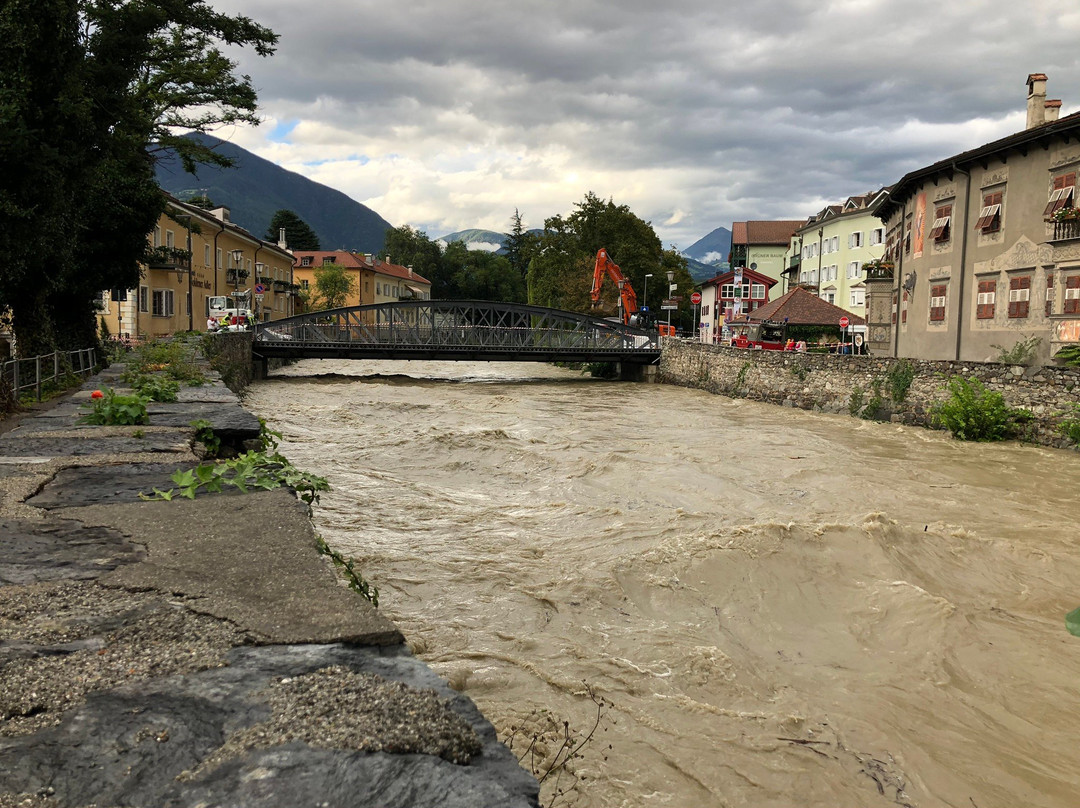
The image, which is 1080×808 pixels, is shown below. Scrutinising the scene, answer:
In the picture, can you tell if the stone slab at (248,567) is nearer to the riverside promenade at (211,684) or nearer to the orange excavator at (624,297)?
the riverside promenade at (211,684)

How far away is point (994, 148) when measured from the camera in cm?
2208

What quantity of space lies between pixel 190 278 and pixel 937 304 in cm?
3299

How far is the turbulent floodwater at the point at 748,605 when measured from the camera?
180 inches

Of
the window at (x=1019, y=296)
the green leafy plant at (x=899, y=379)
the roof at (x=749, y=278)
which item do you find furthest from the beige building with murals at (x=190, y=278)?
the roof at (x=749, y=278)

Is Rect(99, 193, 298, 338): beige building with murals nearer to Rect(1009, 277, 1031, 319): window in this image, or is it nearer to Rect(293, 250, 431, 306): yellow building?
Rect(293, 250, 431, 306): yellow building

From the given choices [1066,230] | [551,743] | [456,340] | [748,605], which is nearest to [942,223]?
[1066,230]

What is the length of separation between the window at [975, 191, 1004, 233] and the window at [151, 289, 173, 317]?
109 ft

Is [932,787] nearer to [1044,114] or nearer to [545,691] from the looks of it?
[545,691]

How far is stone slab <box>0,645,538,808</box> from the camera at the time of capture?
169 cm

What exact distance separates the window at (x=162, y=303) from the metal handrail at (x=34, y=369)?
20320mm

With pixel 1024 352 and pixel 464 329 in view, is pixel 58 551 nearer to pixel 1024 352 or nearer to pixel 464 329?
pixel 1024 352

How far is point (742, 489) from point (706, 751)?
8.38 metres

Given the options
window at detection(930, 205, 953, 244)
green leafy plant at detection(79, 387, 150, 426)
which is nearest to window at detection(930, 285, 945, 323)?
window at detection(930, 205, 953, 244)

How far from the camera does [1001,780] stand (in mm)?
4492
